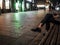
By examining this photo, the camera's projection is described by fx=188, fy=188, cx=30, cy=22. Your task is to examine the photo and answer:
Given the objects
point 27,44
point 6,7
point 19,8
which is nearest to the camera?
point 27,44

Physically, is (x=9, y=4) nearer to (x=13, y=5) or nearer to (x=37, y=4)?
(x=13, y=5)

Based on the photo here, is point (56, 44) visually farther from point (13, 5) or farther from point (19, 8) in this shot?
point (19, 8)

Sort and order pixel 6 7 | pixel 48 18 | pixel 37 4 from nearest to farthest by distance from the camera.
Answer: pixel 48 18 → pixel 6 7 → pixel 37 4

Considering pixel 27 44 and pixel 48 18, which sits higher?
pixel 48 18

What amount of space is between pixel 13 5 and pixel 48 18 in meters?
32.1

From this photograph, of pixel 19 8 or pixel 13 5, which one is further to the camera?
pixel 19 8

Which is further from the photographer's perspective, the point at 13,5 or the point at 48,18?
the point at 13,5

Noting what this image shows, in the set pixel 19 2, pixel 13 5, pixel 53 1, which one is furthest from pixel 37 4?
pixel 13 5

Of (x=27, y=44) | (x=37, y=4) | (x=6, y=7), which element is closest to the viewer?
(x=27, y=44)

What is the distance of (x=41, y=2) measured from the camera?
75.2 meters

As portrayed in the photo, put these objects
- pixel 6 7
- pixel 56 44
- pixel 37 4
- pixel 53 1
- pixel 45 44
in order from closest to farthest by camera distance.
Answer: pixel 45 44 → pixel 56 44 → pixel 6 7 → pixel 53 1 → pixel 37 4

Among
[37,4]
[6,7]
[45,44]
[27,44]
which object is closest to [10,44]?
[27,44]

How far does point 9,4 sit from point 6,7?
1.36 meters

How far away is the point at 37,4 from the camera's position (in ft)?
240
